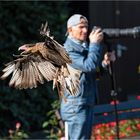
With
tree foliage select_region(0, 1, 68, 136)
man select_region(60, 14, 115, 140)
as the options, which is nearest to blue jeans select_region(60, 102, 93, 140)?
man select_region(60, 14, 115, 140)

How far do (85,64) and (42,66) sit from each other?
2.34 metres

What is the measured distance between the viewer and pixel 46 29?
2811mm

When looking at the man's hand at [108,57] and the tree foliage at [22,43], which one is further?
the tree foliage at [22,43]

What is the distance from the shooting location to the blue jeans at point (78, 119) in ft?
17.4

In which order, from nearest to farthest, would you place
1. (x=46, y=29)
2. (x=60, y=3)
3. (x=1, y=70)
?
(x=46, y=29) < (x=1, y=70) < (x=60, y=3)

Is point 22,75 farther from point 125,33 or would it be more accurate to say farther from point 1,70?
point 125,33

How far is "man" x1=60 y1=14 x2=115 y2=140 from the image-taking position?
515cm

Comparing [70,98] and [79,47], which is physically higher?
[79,47]

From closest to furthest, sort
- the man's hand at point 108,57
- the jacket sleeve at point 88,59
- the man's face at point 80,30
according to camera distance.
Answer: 1. the jacket sleeve at point 88,59
2. the man's face at point 80,30
3. the man's hand at point 108,57

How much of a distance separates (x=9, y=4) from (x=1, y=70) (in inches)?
250

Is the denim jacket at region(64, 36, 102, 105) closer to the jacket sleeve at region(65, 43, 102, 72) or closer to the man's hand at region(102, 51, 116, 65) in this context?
the jacket sleeve at region(65, 43, 102, 72)

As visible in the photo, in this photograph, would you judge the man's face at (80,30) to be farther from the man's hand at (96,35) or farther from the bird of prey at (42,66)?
the bird of prey at (42,66)

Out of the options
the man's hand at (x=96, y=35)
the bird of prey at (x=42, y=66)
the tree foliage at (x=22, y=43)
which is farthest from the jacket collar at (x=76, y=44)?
the tree foliage at (x=22, y=43)

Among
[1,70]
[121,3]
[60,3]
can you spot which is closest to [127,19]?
[121,3]
